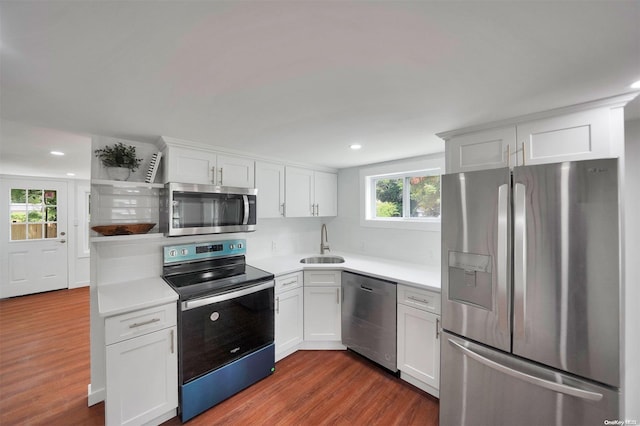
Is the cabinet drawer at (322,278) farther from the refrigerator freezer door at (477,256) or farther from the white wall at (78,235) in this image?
the white wall at (78,235)

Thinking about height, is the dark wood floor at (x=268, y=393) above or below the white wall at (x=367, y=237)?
below

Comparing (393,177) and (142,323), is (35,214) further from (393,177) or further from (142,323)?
(393,177)

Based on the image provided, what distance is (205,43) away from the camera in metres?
0.86

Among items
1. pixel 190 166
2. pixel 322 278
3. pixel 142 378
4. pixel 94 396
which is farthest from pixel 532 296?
pixel 94 396

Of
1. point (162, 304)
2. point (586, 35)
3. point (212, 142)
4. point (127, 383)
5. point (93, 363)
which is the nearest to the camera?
point (586, 35)

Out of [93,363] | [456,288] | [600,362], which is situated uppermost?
[456,288]

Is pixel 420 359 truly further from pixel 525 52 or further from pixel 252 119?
pixel 252 119

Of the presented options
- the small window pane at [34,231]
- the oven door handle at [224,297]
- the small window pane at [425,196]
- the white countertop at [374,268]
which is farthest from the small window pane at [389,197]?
the small window pane at [34,231]

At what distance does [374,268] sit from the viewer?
2.48 m

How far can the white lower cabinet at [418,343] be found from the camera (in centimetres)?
193

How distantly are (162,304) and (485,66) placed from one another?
89.6 inches

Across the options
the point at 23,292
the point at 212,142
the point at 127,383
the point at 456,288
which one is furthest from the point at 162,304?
the point at 23,292

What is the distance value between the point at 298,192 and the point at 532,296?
233cm

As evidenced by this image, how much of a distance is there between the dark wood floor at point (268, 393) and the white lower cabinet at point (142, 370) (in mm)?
227
